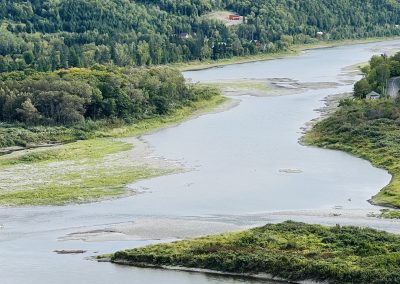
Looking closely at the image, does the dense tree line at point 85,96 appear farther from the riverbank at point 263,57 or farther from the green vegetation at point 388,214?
the riverbank at point 263,57

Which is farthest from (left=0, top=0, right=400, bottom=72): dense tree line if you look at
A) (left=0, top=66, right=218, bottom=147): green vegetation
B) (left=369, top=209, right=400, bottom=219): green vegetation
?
(left=369, top=209, right=400, bottom=219): green vegetation

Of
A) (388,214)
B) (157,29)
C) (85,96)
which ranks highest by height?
(157,29)

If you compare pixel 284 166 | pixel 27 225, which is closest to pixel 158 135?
pixel 284 166

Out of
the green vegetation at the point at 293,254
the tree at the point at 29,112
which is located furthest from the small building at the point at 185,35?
the green vegetation at the point at 293,254

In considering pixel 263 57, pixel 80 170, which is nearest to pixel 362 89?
pixel 80 170

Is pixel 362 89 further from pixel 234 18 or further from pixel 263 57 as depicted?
pixel 234 18
